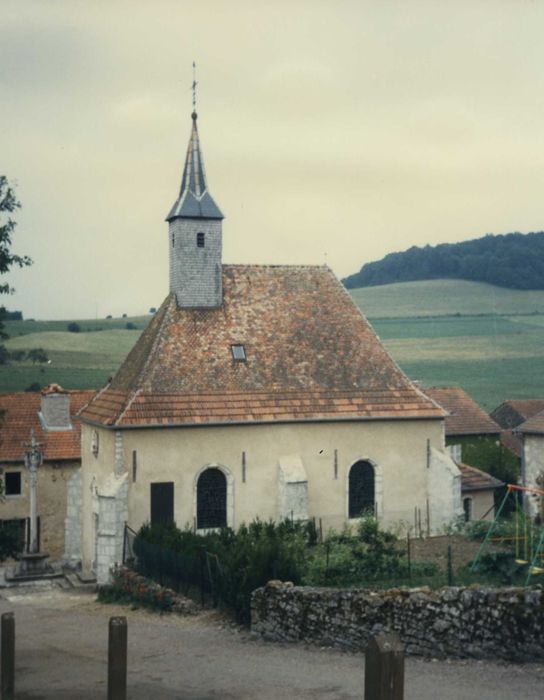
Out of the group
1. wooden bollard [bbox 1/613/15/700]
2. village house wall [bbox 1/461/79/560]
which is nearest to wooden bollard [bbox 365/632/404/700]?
wooden bollard [bbox 1/613/15/700]

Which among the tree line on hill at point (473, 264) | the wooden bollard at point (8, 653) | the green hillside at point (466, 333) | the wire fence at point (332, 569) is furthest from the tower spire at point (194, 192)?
the tree line on hill at point (473, 264)

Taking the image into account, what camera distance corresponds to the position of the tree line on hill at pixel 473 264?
3546 inches

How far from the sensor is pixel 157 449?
29656 mm

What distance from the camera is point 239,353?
31.8 m

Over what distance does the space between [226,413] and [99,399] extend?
5.40 m

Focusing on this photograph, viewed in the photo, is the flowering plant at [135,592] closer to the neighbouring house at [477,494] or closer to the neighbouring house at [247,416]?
the neighbouring house at [247,416]

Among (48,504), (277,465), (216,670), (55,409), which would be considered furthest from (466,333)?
(216,670)

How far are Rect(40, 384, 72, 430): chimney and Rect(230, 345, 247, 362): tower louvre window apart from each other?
12.0m

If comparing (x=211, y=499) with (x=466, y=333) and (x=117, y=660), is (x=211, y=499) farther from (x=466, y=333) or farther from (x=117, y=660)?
(x=466, y=333)

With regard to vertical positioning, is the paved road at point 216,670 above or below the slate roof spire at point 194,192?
below

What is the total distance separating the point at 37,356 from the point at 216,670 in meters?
53.5

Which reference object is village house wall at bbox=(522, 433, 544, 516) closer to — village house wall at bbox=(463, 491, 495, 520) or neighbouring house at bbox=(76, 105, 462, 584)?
village house wall at bbox=(463, 491, 495, 520)

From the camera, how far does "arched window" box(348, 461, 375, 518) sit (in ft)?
104

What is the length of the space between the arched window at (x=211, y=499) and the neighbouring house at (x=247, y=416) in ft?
0.15
